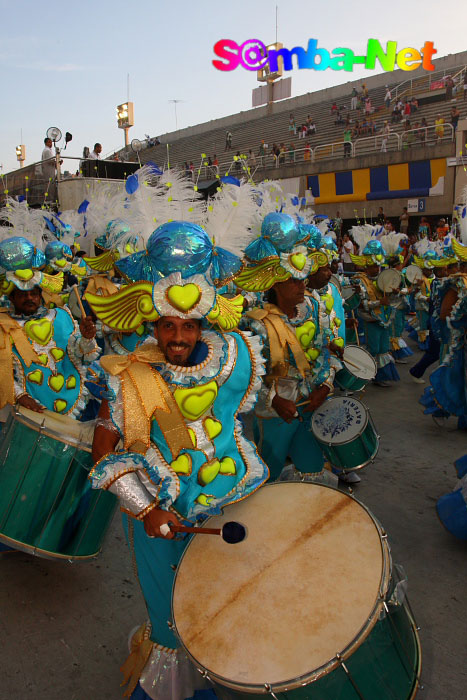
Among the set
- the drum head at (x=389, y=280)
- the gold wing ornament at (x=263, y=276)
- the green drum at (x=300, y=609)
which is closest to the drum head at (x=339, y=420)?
the gold wing ornament at (x=263, y=276)

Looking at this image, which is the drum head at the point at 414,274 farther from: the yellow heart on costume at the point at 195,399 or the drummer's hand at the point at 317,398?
the yellow heart on costume at the point at 195,399

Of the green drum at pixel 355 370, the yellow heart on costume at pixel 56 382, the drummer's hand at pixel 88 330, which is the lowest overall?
the green drum at pixel 355 370

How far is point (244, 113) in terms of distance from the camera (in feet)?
113

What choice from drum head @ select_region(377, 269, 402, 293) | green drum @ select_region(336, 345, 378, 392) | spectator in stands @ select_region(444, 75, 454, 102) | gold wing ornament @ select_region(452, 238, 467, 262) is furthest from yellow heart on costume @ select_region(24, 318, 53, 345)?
spectator in stands @ select_region(444, 75, 454, 102)

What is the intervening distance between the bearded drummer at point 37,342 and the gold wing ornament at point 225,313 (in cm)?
172

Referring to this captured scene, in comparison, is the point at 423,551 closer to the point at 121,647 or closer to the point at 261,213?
the point at 121,647

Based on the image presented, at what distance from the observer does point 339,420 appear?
364cm

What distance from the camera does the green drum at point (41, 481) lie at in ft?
8.65

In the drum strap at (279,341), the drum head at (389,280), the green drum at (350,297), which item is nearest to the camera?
the drum strap at (279,341)

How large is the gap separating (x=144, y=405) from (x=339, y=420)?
194cm

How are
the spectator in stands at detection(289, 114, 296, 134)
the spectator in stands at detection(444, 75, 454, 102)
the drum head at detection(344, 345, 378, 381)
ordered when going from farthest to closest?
the spectator in stands at detection(289, 114, 296, 134) → the spectator in stands at detection(444, 75, 454, 102) → the drum head at detection(344, 345, 378, 381)

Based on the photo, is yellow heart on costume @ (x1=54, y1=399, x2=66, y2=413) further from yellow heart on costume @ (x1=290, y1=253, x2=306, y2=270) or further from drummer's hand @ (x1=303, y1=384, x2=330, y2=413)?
yellow heart on costume @ (x1=290, y1=253, x2=306, y2=270)

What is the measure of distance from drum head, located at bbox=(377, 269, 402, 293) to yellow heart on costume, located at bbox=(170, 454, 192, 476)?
5969 mm

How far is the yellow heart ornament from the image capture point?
3.75m
